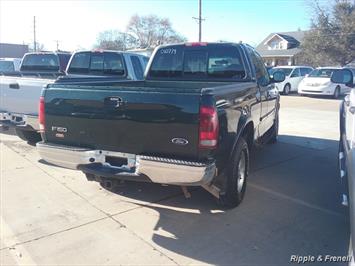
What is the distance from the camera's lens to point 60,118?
13.0ft

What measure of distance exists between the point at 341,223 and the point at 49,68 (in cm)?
938

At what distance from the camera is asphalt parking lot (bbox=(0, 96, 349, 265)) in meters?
3.42

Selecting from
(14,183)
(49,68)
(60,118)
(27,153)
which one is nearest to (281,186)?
(60,118)

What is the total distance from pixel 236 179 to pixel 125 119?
1529mm

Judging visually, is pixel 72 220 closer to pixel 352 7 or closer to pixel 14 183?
pixel 14 183

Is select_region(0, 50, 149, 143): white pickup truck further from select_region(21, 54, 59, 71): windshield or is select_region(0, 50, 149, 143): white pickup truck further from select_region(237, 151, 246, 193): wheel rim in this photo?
select_region(237, 151, 246, 193): wheel rim

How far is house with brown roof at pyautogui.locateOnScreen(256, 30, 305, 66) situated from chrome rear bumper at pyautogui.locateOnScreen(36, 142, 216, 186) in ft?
182

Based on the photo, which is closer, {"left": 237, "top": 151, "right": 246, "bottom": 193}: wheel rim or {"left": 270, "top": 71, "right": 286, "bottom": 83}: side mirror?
{"left": 237, "top": 151, "right": 246, "bottom": 193}: wheel rim

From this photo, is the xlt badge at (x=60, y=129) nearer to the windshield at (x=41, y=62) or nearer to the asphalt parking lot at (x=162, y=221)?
the asphalt parking lot at (x=162, y=221)

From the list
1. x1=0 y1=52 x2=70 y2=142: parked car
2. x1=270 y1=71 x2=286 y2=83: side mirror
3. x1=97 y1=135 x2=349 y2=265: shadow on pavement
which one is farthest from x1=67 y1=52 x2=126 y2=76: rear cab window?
x1=97 y1=135 x2=349 y2=265: shadow on pavement

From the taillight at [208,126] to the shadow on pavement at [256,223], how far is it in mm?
1052

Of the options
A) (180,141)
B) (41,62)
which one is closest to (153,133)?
(180,141)

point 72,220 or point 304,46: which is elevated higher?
point 304,46

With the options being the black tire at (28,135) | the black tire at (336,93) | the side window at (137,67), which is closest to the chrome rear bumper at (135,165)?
the black tire at (28,135)
